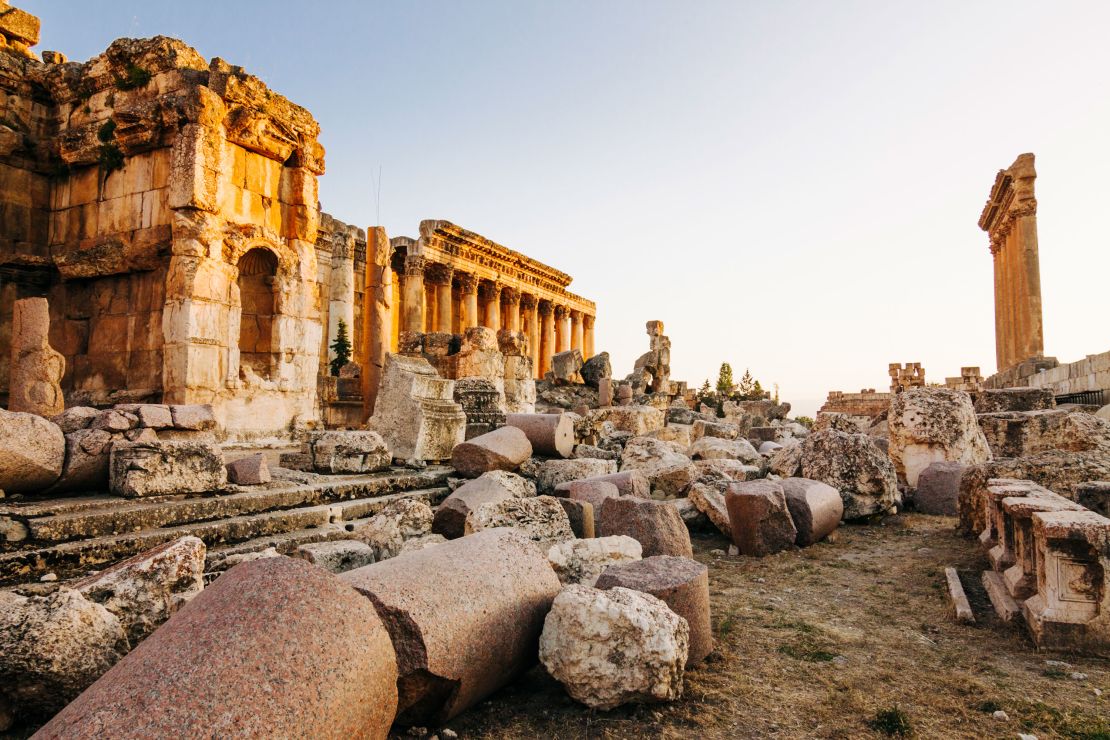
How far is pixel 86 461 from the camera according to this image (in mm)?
4746

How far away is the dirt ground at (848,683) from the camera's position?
2.76 m

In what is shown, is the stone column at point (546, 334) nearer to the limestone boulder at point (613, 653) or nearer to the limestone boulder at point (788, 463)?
the limestone boulder at point (788, 463)

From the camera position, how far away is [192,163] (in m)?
7.70

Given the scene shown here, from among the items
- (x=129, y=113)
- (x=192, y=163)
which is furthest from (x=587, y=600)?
(x=129, y=113)

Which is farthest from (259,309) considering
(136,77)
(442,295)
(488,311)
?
(488,311)

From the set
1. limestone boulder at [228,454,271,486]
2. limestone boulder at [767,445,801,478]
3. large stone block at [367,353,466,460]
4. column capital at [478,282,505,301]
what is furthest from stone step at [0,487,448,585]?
column capital at [478,282,505,301]

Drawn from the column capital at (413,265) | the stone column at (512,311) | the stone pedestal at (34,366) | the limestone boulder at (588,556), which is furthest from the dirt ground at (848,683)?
the stone column at (512,311)

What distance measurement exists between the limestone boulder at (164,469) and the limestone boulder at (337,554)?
135 centimetres

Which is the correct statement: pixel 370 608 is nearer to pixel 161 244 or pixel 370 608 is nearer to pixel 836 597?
pixel 836 597

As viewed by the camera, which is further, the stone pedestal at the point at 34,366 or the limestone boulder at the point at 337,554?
the stone pedestal at the point at 34,366

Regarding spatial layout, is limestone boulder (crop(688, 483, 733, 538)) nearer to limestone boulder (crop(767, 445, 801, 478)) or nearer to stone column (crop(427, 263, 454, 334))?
limestone boulder (crop(767, 445, 801, 478))

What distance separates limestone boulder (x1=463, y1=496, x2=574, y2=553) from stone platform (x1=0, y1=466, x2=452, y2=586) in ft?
3.48

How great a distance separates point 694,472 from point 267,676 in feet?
21.9

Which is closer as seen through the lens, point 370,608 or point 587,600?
point 370,608
